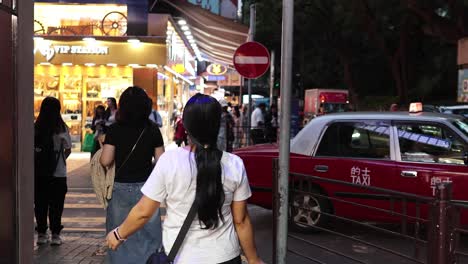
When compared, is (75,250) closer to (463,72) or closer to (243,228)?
(243,228)

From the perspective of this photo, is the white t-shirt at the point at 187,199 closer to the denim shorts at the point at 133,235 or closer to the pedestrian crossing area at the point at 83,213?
the denim shorts at the point at 133,235

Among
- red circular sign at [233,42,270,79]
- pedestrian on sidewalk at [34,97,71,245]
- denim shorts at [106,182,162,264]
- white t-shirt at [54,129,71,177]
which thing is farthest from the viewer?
red circular sign at [233,42,270,79]

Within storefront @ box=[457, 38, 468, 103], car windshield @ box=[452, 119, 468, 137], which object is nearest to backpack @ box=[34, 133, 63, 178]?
car windshield @ box=[452, 119, 468, 137]

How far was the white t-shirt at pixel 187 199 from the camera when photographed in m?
2.75

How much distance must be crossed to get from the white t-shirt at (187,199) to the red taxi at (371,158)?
12.1 feet

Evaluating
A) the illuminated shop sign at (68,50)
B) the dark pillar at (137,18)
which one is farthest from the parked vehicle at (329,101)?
the illuminated shop sign at (68,50)

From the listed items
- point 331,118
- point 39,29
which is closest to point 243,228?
point 331,118

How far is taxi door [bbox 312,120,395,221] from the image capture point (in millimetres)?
6930

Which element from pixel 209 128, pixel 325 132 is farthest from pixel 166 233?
pixel 325 132

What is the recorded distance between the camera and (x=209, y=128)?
277cm

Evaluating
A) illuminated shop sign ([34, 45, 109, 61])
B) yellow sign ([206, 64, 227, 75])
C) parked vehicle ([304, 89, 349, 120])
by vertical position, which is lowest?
parked vehicle ([304, 89, 349, 120])

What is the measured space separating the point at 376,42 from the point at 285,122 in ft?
91.8

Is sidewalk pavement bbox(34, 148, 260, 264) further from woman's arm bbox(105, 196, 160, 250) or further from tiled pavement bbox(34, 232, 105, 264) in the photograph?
woman's arm bbox(105, 196, 160, 250)

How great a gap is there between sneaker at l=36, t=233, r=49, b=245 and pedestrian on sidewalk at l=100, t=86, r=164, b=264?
2.23 meters
